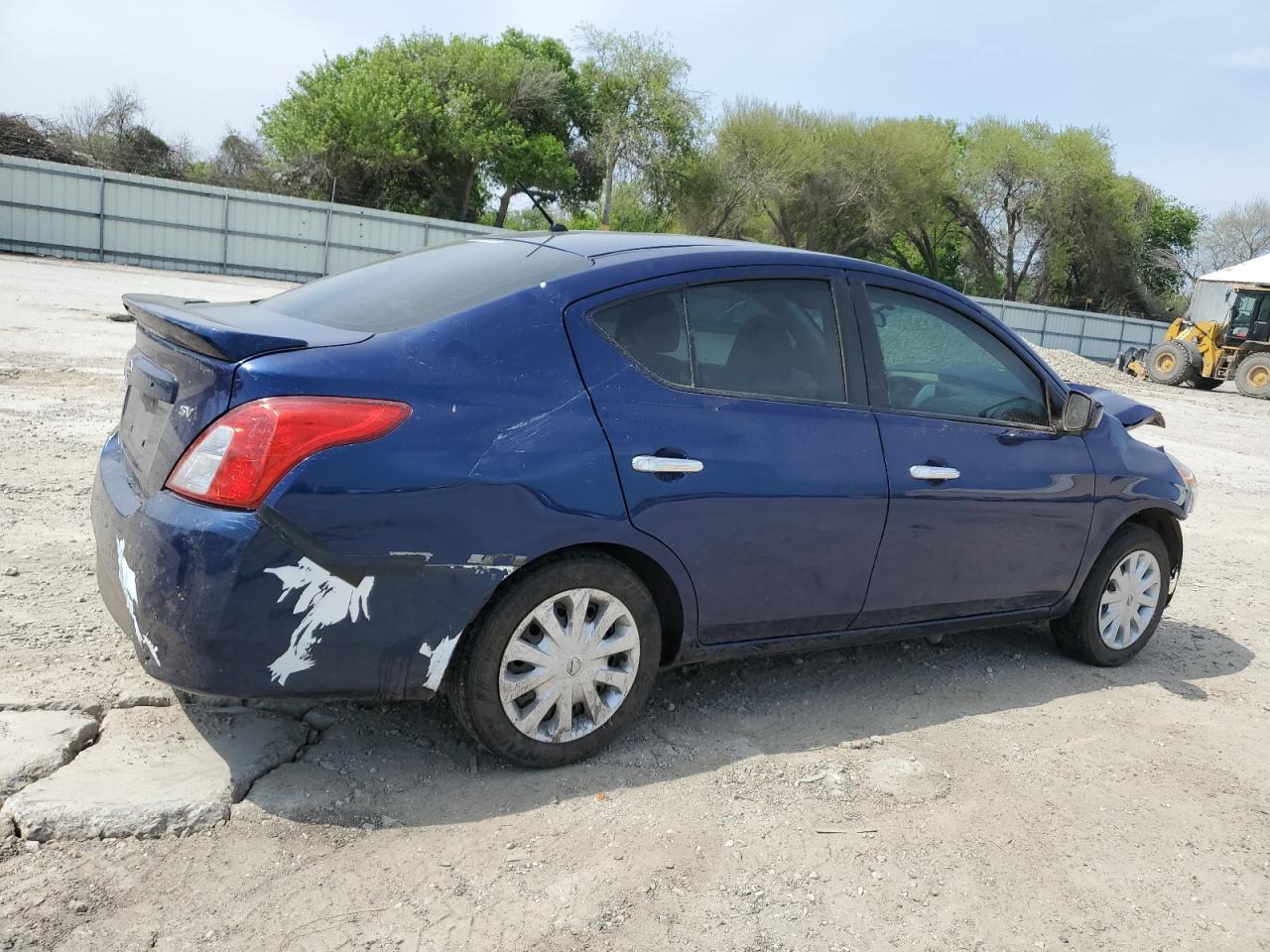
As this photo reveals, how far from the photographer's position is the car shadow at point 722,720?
3.11 meters

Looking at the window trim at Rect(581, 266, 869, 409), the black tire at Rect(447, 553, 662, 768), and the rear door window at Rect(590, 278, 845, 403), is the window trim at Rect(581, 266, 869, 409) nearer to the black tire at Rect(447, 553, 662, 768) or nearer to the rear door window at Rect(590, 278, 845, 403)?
the rear door window at Rect(590, 278, 845, 403)

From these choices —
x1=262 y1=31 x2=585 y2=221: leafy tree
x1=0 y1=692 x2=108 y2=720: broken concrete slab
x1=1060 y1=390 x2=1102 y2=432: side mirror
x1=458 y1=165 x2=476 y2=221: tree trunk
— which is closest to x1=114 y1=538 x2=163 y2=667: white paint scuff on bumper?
x1=0 y1=692 x2=108 y2=720: broken concrete slab

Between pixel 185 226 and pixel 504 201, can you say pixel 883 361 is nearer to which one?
pixel 185 226

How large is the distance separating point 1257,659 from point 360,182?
4226 cm

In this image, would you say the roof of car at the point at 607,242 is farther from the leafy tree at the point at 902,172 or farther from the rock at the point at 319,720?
the leafy tree at the point at 902,172

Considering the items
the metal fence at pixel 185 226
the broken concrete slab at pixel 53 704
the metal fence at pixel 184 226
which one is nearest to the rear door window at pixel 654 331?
the broken concrete slab at pixel 53 704

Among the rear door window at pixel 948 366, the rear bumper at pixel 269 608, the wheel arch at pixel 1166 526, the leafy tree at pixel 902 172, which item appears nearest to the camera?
the rear bumper at pixel 269 608

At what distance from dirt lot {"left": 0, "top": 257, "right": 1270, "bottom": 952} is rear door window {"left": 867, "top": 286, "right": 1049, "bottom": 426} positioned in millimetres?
1134

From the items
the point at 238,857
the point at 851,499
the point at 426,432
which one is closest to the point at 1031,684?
the point at 851,499

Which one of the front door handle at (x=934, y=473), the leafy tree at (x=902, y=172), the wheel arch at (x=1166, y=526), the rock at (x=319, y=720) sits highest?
the leafy tree at (x=902, y=172)

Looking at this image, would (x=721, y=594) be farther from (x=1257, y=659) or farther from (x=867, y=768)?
(x=1257, y=659)

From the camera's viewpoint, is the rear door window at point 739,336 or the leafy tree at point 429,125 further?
the leafy tree at point 429,125

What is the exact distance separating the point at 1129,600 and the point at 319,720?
341cm

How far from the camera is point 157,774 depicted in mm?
3014
